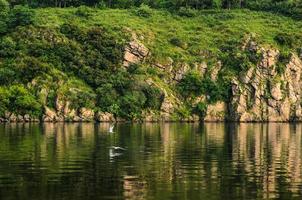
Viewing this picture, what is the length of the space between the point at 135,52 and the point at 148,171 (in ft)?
422

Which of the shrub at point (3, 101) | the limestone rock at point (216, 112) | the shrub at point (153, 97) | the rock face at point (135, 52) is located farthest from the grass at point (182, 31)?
the shrub at point (3, 101)

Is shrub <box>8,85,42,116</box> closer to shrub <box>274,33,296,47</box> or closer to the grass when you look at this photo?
the grass

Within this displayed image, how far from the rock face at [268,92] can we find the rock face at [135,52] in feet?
80.3

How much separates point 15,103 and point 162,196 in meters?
118

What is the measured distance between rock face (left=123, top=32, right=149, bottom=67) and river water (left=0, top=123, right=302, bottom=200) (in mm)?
97002

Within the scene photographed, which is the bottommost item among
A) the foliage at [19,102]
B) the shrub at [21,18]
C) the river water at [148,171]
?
the river water at [148,171]

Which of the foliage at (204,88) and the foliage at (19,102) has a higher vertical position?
the foliage at (204,88)

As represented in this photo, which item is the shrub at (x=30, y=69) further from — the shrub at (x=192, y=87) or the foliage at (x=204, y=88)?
the foliage at (x=204, y=88)

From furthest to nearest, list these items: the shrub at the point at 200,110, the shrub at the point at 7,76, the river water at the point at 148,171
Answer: the shrub at the point at 200,110 < the shrub at the point at 7,76 < the river water at the point at 148,171

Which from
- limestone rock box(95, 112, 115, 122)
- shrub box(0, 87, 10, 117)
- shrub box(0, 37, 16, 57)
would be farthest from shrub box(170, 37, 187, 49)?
shrub box(0, 87, 10, 117)

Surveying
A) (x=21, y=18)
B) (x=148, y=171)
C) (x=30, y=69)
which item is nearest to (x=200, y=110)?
(x=30, y=69)

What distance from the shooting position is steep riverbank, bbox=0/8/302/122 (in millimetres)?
161625

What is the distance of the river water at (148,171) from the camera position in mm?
41500

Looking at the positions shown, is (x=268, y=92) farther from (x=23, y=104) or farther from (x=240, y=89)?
(x=23, y=104)
